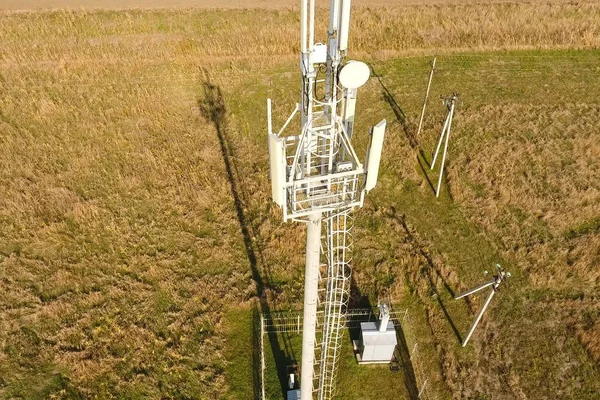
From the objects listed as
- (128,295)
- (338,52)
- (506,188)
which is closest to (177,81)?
(128,295)

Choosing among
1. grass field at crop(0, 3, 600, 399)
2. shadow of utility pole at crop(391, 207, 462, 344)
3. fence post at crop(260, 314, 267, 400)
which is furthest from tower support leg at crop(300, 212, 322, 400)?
shadow of utility pole at crop(391, 207, 462, 344)

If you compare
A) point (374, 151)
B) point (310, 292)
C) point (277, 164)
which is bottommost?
point (310, 292)

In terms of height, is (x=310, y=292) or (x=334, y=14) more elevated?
(x=334, y=14)

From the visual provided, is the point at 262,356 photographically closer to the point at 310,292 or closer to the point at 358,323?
the point at 358,323

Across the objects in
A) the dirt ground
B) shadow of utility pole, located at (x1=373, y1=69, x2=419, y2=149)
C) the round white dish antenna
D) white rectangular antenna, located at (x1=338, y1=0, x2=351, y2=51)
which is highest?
the dirt ground

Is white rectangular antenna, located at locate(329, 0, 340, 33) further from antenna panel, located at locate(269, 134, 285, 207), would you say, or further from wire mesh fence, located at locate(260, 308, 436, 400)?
wire mesh fence, located at locate(260, 308, 436, 400)

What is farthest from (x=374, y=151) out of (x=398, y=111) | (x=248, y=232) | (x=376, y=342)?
(x=398, y=111)
